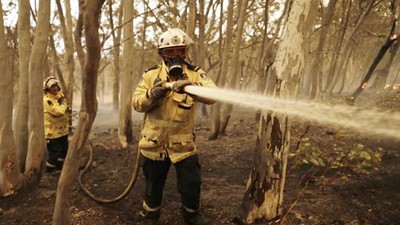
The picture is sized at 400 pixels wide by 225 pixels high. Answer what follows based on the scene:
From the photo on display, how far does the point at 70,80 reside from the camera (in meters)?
10.1

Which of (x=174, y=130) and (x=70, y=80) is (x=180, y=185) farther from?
(x=70, y=80)

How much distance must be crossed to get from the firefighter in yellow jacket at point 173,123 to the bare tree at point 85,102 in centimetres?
96

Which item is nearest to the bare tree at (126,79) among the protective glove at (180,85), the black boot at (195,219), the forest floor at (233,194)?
the forest floor at (233,194)

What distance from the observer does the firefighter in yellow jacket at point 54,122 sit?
689 cm

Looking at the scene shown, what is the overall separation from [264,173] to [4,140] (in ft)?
13.0

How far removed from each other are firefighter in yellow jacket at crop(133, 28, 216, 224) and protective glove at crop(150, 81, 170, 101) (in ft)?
0.35

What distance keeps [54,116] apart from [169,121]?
4071 millimetres

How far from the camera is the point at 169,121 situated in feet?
13.1

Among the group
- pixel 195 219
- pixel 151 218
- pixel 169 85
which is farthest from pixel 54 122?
pixel 169 85

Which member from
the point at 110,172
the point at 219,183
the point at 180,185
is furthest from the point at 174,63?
the point at 110,172

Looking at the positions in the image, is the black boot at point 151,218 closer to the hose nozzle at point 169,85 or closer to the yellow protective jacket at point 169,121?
the yellow protective jacket at point 169,121

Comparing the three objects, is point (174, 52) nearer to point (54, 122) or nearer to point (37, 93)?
point (37, 93)

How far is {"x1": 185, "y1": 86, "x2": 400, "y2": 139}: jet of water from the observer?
323cm

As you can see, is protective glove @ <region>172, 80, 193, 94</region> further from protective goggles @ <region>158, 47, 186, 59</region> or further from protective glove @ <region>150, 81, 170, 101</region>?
protective goggles @ <region>158, 47, 186, 59</region>
